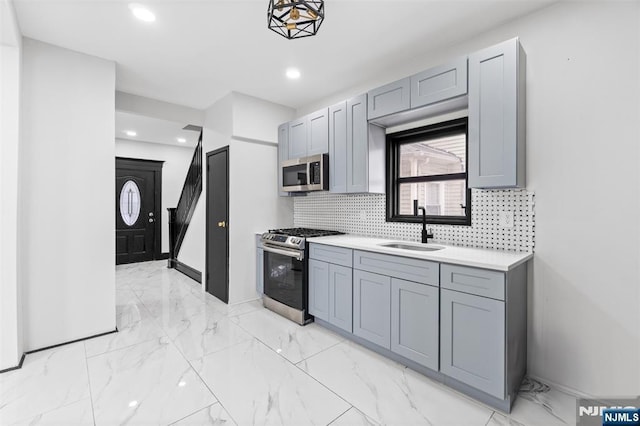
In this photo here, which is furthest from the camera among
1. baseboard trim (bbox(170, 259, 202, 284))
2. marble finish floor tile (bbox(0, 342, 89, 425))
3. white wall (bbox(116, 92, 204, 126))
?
baseboard trim (bbox(170, 259, 202, 284))

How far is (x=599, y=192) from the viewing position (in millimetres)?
1922

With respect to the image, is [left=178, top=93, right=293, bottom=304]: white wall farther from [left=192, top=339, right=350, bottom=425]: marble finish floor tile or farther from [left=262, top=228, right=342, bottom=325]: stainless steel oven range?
[left=192, top=339, right=350, bottom=425]: marble finish floor tile

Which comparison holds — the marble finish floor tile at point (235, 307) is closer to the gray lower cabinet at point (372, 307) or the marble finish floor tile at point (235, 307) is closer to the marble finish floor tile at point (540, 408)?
the gray lower cabinet at point (372, 307)

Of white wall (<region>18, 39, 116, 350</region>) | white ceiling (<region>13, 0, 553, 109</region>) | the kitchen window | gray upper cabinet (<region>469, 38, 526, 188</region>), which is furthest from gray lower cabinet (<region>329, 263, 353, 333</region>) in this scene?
white wall (<region>18, 39, 116, 350</region>)

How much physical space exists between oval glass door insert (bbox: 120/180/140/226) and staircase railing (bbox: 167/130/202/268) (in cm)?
107

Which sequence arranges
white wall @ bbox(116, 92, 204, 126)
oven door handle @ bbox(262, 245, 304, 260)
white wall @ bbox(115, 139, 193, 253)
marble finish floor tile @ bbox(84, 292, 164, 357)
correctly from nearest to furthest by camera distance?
marble finish floor tile @ bbox(84, 292, 164, 357) < oven door handle @ bbox(262, 245, 304, 260) < white wall @ bbox(116, 92, 204, 126) < white wall @ bbox(115, 139, 193, 253)

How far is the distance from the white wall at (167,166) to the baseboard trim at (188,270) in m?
1.33

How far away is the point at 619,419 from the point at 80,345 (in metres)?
4.08

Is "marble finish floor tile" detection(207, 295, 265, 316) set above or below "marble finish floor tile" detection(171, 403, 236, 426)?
above

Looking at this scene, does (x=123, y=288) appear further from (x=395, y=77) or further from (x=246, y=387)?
(x=395, y=77)

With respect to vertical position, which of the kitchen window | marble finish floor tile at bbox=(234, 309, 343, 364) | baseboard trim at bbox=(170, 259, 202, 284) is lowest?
marble finish floor tile at bbox=(234, 309, 343, 364)

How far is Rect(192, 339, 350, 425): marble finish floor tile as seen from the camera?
1791 mm

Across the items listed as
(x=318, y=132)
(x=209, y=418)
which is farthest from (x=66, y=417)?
(x=318, y=132)

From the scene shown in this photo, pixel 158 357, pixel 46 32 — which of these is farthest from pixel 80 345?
pixel 46 32
